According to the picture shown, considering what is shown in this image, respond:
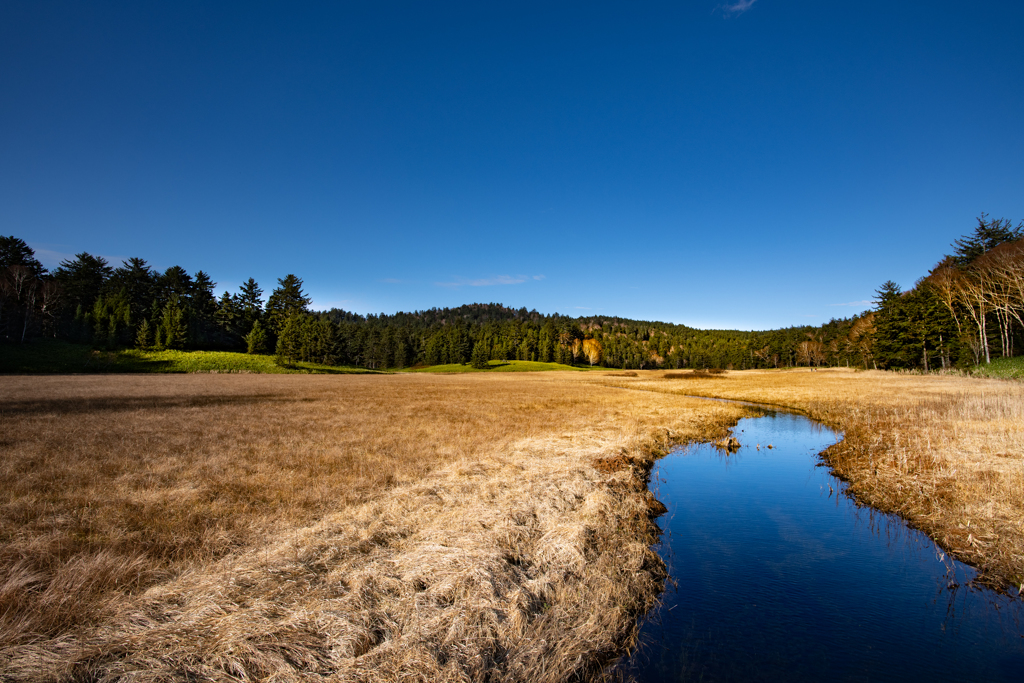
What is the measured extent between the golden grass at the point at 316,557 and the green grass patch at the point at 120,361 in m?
56.8

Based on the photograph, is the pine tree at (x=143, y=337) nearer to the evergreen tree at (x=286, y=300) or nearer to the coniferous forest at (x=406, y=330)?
the coniferous forest at (x=406, y=330)

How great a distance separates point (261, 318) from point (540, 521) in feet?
379

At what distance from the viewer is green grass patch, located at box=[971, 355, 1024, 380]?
143 feet

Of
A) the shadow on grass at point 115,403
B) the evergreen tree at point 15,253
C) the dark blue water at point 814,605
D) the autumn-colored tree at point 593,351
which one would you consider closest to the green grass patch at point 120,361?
the evergreen tree at point 15,253

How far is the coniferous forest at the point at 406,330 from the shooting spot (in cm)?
6103

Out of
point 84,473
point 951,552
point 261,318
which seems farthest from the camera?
point 261,318

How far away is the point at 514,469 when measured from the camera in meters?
14.1

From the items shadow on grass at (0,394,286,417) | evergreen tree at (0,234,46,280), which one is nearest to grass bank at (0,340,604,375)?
evergreen tree at (0,234,46,280)

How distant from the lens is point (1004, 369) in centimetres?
4766

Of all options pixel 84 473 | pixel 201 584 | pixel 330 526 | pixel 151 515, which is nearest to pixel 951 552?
pixel 330 526

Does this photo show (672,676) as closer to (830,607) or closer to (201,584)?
(830,607)

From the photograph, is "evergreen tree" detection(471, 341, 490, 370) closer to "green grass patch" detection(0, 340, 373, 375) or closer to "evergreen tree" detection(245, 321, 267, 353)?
Answer: "green grass patch" detection(0, 340, 373, 375)

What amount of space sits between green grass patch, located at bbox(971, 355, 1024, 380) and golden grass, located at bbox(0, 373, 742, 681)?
50.7m

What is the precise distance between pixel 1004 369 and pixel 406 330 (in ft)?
490
